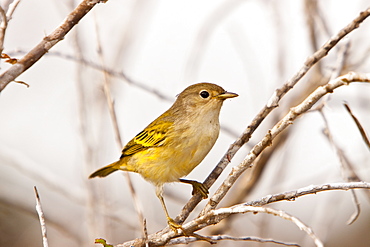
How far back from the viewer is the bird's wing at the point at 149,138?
14.1 ft

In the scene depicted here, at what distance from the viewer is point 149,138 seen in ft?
14.5

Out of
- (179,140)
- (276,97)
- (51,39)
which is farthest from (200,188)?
(51,39)

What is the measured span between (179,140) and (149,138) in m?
0.40

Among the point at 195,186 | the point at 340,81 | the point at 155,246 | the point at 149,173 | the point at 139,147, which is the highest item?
the point at 139,147

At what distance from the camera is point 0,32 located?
206 cm

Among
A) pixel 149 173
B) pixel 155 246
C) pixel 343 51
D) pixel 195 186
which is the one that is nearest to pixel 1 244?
pixel 149 173

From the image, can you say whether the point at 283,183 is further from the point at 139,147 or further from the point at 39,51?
the point at 39,51

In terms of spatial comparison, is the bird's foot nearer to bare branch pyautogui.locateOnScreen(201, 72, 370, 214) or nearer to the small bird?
the small bird

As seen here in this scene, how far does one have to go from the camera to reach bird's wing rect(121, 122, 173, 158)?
14.1 ft

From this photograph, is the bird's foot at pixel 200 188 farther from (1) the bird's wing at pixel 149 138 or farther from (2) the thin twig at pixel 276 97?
(1) the bird's wing at pixel 149 138

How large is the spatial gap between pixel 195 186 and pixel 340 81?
1801mm

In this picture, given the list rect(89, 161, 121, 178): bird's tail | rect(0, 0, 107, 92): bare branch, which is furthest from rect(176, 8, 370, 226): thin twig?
rect(89, 161, 121, 178): bird's tail

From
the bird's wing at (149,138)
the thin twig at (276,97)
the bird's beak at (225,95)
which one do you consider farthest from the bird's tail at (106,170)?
the thin twig at (276,97)

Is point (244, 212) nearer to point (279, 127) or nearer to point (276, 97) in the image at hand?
point (279, 127)
